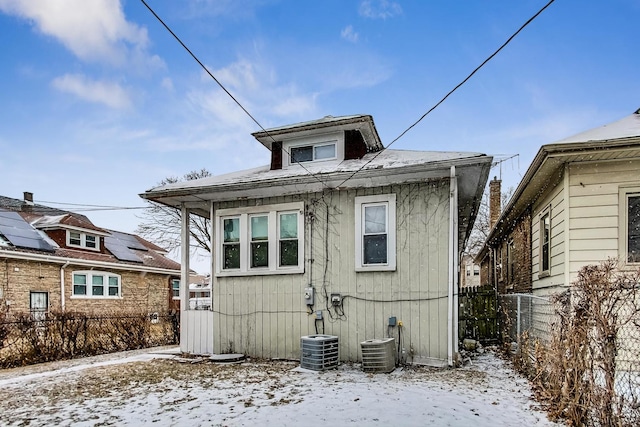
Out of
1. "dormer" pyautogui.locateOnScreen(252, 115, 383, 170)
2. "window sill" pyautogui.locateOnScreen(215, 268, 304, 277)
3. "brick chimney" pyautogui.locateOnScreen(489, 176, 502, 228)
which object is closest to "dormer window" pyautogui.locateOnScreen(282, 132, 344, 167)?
"dormer" pyautogui.locateOnScreen(252, 115, 383, 170)

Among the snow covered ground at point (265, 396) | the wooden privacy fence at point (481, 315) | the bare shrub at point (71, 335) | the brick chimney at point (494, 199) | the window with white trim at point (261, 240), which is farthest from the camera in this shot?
the brick chimney at point (494, 199)

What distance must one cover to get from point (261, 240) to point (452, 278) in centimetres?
362

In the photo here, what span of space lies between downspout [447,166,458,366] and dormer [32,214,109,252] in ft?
51.0

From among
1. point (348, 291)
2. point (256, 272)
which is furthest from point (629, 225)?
point (256, 272)

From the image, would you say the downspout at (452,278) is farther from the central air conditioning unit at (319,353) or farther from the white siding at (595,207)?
the central air conditioning unit at (319,353)

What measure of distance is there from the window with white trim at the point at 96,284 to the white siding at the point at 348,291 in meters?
10.6

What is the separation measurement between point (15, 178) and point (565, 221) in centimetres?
2276

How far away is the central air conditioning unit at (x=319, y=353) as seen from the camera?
6684mm

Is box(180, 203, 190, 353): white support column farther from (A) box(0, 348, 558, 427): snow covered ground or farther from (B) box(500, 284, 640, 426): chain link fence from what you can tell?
(B) box(500, 284, 640, 426): chain link fence

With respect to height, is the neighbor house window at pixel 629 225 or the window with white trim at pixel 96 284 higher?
the neighbor house window at pixel 629 225

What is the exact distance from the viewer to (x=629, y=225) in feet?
20.0

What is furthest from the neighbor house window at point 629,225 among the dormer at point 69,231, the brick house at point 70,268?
the dormer at point 69,231

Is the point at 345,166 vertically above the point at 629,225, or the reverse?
the point at 345,166

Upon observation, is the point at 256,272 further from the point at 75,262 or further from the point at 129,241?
the point at 129,241
